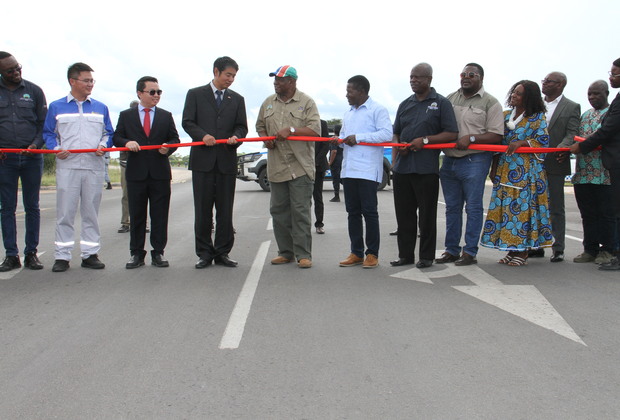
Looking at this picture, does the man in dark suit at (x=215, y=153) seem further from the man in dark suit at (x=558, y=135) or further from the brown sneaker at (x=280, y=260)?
the man in dark suit at (x=558, y=135)

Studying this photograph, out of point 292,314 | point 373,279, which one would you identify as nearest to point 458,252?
point 373,279

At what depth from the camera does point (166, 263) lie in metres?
6.92

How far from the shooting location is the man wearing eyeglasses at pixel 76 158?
6691 mm

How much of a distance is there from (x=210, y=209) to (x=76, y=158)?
1625 millimetres

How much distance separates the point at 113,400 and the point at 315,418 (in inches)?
43.7

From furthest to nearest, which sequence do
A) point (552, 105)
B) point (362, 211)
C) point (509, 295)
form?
point (552, 105)
point (362, 211)
point (509, 295)

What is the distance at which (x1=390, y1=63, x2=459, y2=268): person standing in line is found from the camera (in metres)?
6.64

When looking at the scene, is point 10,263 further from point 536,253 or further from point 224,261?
point 536,253

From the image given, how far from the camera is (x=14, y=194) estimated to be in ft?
22.5

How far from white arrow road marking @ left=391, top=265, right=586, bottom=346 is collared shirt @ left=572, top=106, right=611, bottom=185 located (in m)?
1.90

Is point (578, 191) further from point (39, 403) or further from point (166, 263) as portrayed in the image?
point (39, 403)

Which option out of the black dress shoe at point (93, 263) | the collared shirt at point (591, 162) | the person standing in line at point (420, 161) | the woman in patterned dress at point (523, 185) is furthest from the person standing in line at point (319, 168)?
the black dress shoe at point (93, 263)

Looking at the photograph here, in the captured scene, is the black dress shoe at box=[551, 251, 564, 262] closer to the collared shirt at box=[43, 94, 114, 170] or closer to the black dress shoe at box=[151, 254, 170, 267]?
the black dress shoe at box=[151, 254, 170, 267]

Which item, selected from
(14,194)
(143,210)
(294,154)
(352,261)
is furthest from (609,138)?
(14,194)
